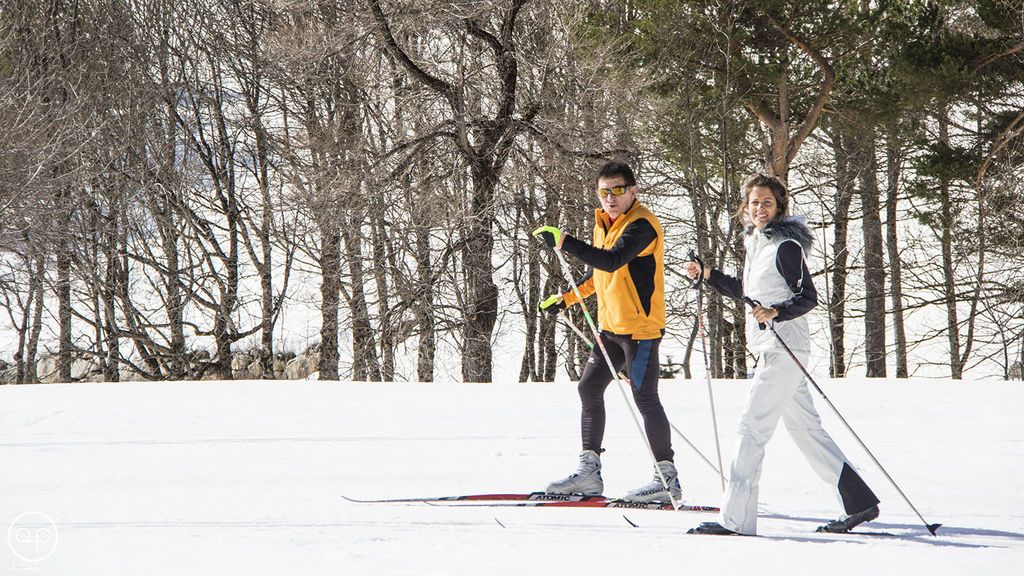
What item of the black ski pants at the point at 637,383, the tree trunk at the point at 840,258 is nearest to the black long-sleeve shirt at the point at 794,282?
the black ski pants at the point at 637,383

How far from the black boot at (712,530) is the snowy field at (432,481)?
0.29 feet

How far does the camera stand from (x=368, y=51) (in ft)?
47.4

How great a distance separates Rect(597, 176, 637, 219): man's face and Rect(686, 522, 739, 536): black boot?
145cm

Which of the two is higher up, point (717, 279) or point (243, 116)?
point (243, 116)

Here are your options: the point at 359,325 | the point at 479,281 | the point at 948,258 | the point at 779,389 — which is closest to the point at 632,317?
the point at 779,389

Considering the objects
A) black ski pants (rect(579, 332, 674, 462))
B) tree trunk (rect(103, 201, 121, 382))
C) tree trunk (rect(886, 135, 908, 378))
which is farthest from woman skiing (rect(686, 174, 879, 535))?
tree trunk (rect(103, 201, 121, 382))

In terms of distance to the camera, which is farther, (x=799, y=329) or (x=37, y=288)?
(x=37, y=288)

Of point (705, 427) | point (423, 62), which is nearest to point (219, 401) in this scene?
point (705, 427)

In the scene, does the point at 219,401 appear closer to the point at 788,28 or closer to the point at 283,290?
the point at 788,28

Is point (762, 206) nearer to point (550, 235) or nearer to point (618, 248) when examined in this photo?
point (618, 248)

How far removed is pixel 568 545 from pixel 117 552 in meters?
1.53

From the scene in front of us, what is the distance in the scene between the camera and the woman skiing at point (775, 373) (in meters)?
3.36

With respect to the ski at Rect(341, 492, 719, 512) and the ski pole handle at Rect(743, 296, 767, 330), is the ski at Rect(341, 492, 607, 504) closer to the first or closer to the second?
the ski at Rect(341, 492, 719, 512)

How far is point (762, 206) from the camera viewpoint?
11.7ft
